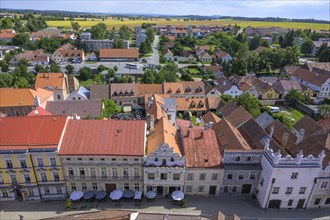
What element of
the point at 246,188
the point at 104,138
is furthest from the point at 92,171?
the point at 246,188

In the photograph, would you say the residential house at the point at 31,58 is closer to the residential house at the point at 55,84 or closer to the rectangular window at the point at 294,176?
the residential house at the point at 55,84

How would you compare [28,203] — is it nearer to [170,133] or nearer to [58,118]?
[58,118]

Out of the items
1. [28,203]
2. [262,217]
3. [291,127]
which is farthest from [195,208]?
[291,127]

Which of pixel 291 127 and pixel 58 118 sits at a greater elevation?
pixel 58 118

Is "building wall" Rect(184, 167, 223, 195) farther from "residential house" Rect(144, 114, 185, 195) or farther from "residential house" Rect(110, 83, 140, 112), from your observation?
"residential house" Rect(110, 83, 140, 112)

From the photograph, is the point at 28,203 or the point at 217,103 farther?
the point at 217,103

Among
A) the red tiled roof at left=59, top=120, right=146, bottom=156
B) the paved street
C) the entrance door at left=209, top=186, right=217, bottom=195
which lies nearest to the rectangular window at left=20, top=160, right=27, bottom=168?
the red tiled roof at left=59, top=120, right=146, bottom=156

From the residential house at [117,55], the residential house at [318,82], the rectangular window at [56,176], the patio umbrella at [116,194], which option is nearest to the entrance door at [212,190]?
the patio umbrella at [116,194]
